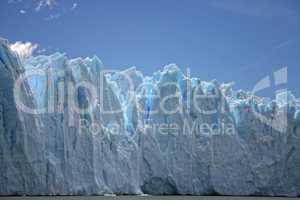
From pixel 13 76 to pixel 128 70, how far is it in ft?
30.2

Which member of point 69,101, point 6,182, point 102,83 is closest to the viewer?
point 6,182

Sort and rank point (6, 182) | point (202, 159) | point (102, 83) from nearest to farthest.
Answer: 1. point (6, 182)
2. point (102, 83)
3. point (202, 159)

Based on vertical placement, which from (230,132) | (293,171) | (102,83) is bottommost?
(293,171)

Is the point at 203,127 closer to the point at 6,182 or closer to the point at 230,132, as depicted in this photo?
the point at 230,132

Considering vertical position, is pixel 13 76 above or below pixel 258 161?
above

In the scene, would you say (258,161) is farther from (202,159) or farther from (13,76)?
(13,76)

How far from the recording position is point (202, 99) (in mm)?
32531

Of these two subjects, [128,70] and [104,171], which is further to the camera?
[128,70]

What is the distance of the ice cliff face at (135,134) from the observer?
24938 mm

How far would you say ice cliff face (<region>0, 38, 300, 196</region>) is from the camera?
81.8 ft

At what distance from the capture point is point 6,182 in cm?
2400

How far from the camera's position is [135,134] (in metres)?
30.6

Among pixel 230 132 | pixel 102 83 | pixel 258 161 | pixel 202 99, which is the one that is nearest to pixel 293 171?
pixel 258 161

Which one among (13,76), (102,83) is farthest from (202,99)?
(13,76)
